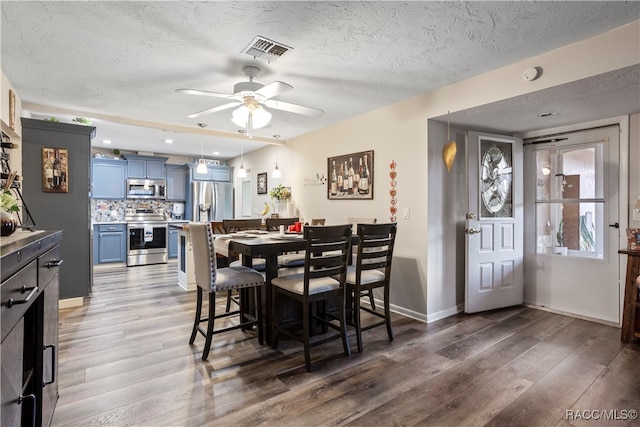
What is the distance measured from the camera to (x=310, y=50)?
2.47m

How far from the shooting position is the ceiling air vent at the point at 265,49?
2.32 metres

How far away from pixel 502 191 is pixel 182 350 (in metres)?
3.71

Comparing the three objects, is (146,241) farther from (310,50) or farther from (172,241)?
(310,50)

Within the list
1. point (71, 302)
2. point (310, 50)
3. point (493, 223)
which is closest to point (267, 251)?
point (310, 50)

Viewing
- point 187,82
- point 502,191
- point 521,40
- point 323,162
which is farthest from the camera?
point 323,162

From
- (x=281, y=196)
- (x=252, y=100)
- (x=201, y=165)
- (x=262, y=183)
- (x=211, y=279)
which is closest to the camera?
(x=211, y=279)

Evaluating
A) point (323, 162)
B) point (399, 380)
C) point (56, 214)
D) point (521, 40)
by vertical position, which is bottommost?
point (399, 380)

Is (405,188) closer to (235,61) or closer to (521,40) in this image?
(521,40)

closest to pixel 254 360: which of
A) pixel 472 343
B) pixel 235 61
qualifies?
pixel 472 343

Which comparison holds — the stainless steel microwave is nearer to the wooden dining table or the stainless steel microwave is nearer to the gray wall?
the gray wall

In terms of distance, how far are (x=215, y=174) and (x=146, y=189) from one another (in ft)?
4.73

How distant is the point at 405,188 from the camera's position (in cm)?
366

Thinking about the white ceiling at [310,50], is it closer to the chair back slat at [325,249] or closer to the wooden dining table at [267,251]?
the chair back slat at [325,249]

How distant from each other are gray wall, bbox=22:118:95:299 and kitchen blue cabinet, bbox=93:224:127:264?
259 cm
